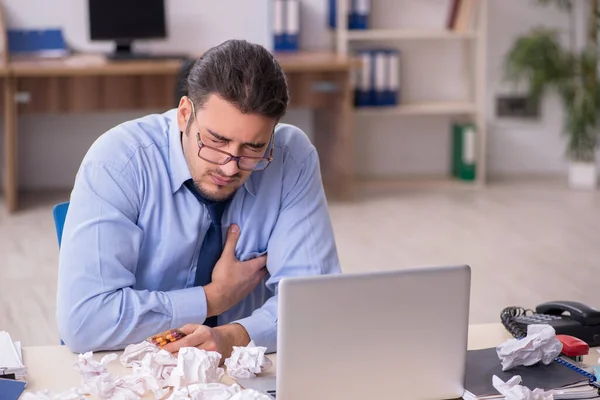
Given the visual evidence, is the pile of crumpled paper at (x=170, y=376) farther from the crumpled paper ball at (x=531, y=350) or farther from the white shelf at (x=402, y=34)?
the white shelf at (x=402, y=34)

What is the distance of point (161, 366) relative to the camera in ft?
5.00

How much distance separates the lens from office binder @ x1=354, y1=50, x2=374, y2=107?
18.9ft

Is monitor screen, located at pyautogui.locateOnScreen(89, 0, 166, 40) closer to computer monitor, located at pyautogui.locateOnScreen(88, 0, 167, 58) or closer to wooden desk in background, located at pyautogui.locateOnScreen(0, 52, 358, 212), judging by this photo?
computer monitor, located at pyautogui.locateOnScreen(88, 0, 167, 58)

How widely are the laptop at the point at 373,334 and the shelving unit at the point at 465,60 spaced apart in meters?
4.40

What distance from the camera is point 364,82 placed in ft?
19.0

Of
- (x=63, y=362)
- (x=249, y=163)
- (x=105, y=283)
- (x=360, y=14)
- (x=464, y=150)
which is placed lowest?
(x=464, y=150)

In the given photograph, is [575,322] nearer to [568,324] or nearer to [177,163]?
[568,324]

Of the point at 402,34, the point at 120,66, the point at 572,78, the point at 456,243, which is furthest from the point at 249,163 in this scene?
the point at 572,78

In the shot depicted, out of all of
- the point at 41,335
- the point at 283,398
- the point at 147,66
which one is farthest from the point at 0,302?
the point at 283,398

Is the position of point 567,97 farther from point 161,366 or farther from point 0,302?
point 161,366

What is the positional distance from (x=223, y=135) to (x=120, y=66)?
3.57 m

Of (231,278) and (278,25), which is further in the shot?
(278,25)

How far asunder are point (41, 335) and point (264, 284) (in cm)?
162

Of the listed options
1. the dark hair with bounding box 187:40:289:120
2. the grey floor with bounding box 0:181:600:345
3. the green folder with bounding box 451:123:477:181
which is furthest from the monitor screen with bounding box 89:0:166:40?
the dark hair with bounding box 187:40:289:120
